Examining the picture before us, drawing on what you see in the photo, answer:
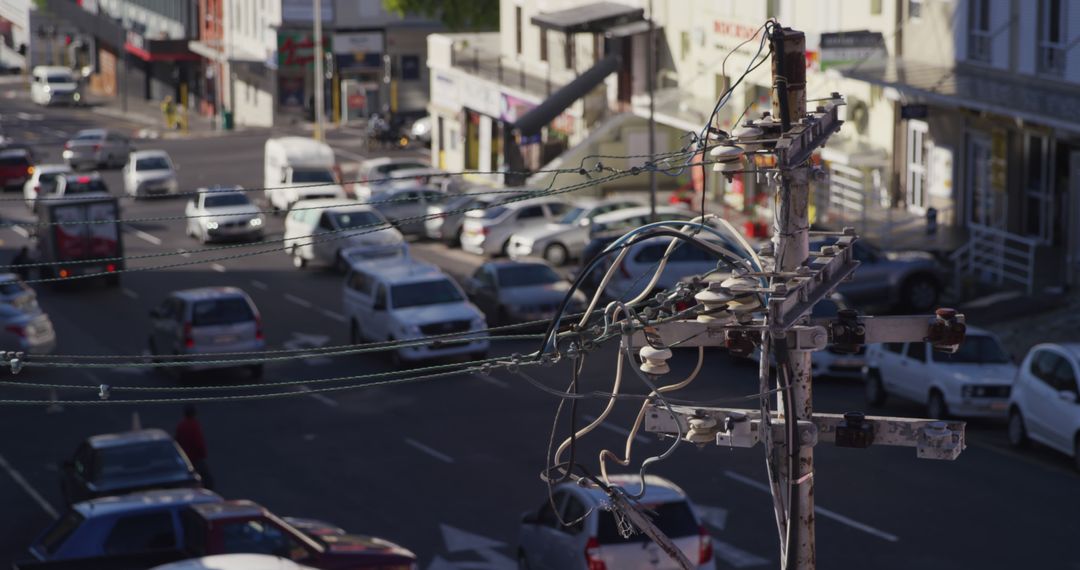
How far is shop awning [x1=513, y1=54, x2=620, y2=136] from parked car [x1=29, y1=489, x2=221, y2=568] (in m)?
35.0

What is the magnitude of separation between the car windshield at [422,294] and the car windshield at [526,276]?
2061mm

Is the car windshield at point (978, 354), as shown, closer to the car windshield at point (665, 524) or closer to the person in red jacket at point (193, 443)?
the car windshield at point (665, 524)

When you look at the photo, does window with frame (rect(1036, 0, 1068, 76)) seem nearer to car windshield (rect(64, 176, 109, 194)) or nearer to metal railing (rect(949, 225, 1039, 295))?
metal railing (rect(949, 225, 1039, 295))

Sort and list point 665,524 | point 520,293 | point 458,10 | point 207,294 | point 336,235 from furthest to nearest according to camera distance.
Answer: point 458,10, point 336,235, point 520,293, point 207,294, point 665,524

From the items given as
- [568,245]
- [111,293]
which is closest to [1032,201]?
[568,245]

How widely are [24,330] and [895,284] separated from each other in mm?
16576

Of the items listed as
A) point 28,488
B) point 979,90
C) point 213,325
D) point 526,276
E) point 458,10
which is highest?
point 458,10

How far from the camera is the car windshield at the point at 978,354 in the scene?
2694 cm

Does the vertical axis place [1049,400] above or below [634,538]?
above

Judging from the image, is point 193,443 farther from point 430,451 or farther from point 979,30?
point 979,30

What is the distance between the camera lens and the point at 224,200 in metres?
50.4

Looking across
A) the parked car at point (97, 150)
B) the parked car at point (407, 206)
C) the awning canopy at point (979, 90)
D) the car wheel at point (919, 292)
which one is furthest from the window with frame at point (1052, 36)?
the parked car at point (97, 150)

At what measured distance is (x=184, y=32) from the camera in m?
93.9

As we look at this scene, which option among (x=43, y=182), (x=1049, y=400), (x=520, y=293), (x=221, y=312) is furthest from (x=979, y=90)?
(x=43, y=182)
